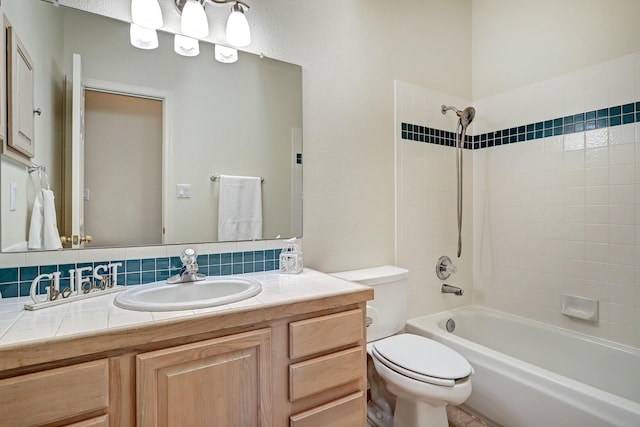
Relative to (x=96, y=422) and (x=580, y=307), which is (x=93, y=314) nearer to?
(x=96, y=422)

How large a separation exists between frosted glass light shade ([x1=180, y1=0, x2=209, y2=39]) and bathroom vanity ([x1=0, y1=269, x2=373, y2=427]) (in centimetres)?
112

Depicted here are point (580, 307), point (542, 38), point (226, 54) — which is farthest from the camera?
point (542, 38)

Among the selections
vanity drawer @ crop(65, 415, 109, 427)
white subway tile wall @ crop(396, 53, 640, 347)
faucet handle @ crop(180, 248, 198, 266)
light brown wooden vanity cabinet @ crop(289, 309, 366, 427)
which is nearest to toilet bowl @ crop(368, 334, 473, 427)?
light brown wooden vanity cabinet @ crop(289, 309, 366, 427)

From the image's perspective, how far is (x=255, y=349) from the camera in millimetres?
973

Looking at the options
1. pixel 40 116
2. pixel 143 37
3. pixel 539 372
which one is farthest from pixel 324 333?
pixel 143 37

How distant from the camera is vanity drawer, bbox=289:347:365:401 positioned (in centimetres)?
104

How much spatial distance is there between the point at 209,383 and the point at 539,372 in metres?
1.39

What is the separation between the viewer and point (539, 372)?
140 cm

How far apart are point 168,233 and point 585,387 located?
1815mm

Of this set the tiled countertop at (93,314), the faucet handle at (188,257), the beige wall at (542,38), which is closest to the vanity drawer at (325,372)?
the tiled countertop at (93,314)

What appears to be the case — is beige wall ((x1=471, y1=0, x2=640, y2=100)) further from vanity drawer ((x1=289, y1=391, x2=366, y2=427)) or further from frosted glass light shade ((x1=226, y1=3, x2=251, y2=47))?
vanity drawer ((x1=289, y1=391, x2=366, y2=427))

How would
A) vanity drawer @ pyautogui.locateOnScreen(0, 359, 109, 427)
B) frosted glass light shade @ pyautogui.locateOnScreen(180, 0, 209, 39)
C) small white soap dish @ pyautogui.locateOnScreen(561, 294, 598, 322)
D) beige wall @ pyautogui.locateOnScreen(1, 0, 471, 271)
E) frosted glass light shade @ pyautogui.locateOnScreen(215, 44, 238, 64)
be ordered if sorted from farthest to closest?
small white soap dish @ pyautogui.locateOnScreen(561, 294, 598, 322)
beige wall @ pyautogui.locateOnScreen(1, 0, 471, 271)
frosted glass light shade @ pyautogui.locateOnScreen(215, 44, 238, 64)
frosted glass light shade @ pyautogui.locateOnScreen(180, 0, 209, 39)
vanity drawer @ pyautogui.locateOnScreen(0, 359, 109, 427)

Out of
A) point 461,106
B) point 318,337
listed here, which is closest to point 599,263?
point 461,106

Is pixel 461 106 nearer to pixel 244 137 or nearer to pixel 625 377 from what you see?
pixel 244 137
